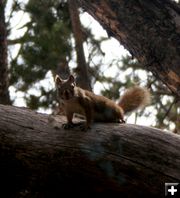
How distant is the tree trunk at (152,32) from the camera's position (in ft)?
14.1

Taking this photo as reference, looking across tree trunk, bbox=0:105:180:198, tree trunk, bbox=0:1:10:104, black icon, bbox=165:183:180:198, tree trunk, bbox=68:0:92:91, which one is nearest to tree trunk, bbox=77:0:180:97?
tree trunk, bbox=0:105:180:198

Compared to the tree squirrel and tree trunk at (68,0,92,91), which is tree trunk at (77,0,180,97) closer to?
the tree squirrel

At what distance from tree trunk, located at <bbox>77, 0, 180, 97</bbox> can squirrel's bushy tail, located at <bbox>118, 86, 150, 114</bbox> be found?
889 mm

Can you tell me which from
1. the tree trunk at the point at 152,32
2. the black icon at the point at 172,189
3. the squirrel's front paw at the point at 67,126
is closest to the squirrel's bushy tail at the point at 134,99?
the tree trunk at the point at 152,32

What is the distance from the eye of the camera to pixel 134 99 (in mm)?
5516

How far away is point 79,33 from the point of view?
758 centimetres

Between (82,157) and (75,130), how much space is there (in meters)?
0.37

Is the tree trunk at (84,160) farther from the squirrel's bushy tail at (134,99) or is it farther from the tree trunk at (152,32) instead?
the squirrel's bushy tail at (134,99)

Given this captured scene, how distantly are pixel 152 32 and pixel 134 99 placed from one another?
126 cm

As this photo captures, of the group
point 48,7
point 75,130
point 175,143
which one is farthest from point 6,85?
point 175,143

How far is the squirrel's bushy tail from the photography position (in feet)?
18.1

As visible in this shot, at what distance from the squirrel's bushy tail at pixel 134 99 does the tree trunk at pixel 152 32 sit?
2.92ft

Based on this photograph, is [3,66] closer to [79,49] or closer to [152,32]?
[79,49]

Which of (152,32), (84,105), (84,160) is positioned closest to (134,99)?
(84,105)
